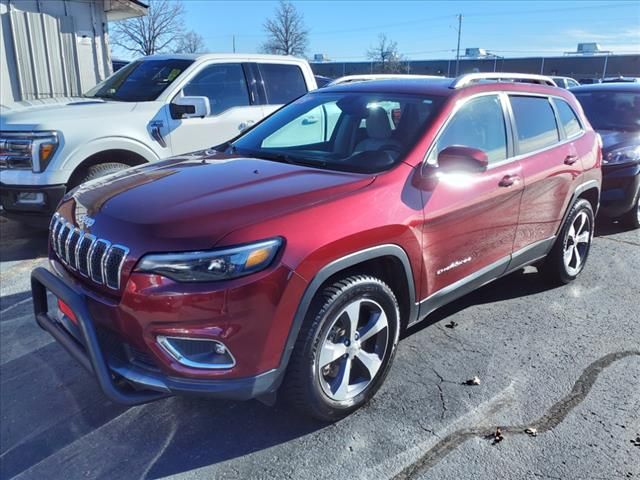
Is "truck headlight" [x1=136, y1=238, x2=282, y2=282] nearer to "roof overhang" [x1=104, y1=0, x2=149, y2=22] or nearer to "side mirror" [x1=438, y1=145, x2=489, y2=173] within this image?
"side mirror" [x1=438, y1=145, x2=489, y2=173]

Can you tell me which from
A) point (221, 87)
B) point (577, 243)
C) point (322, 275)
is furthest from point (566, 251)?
point (221, 87)

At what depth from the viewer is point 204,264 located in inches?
90.0

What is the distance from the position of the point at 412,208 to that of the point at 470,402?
3.75 feet

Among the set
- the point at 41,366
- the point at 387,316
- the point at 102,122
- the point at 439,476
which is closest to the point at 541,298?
the point at 387,316

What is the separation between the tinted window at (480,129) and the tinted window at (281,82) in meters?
3.60

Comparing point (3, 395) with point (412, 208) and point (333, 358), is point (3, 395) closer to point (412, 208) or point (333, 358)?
point (333, 358)

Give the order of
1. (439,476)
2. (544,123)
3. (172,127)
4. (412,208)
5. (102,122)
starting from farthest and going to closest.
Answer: (172,127), (102,122), (544,123), (412,208), (439,476)

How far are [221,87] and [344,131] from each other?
304 centimetres

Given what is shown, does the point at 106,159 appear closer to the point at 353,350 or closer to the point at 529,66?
the point at 353,350

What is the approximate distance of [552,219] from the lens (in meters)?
4.26

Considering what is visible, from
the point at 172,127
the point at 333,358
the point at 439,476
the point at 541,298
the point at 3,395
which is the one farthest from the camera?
the point at 172,127

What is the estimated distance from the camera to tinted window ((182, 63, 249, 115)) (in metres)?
6.15

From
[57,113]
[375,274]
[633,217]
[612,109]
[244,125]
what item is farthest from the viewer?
[612,109]

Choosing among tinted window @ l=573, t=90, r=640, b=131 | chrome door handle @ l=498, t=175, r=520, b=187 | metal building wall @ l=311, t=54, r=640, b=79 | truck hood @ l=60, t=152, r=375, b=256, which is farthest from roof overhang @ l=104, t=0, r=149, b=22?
metal building wall @ l=311, t=54, r=640, b=79
